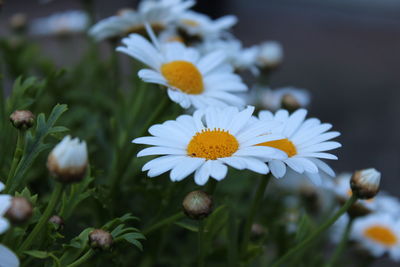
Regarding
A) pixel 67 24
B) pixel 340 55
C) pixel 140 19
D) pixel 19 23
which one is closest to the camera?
pixel 140 19

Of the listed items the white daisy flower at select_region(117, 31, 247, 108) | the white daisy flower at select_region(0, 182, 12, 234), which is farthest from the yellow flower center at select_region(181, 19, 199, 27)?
the white daisy flower at select_region(0, 182, 12, 234)

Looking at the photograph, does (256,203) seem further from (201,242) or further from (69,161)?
(69,161)

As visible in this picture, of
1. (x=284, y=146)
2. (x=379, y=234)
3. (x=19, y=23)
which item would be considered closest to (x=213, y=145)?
(x=284, y=146)

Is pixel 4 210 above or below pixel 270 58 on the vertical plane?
above

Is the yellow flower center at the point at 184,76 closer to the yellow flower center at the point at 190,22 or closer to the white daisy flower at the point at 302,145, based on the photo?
the white daisy flower at the point at 302,145

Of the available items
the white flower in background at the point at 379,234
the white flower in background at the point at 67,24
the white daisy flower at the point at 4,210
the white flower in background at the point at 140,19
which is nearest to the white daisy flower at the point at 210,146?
the white daisy flower at the point at 4,210

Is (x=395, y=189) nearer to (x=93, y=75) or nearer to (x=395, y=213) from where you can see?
(x=395, y=213)

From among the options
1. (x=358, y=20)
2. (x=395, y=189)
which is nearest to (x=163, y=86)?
(x=395, y=189)
